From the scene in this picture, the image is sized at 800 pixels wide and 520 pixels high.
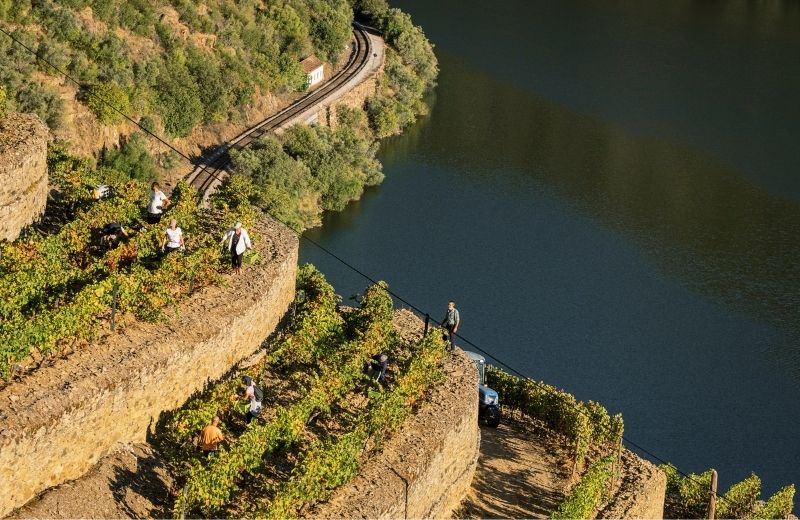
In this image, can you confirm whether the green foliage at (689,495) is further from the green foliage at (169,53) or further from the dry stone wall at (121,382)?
the green foliage at (169,53)

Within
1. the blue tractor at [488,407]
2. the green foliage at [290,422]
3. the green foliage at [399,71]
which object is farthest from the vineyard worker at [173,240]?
the green foliage at [399,71]

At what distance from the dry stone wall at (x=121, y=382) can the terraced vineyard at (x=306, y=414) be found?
711 mm

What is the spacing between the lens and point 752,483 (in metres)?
44.6

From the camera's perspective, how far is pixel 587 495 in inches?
1417

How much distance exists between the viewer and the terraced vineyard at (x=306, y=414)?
30469mm

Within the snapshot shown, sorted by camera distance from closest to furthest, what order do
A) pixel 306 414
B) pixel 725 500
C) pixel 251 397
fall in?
pixel 251 397 < pixel 306 414 < pixel 725 500

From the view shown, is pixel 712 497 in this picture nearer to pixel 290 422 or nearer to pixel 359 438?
pixel 359 438

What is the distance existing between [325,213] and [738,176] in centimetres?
2368

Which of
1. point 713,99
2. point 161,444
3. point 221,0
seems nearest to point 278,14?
point 221,0

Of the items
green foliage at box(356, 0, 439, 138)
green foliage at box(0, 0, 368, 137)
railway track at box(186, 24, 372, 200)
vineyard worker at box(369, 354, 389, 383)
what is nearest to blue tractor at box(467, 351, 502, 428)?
vineyard worker at box(369, 354, 389, 383)

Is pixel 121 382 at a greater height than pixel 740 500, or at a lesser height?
greater

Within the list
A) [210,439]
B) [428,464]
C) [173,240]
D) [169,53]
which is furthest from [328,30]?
[210,439]

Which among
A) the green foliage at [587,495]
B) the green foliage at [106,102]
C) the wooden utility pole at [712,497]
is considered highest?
the green foliage at [587,495]

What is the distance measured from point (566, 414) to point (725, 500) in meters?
6.66
